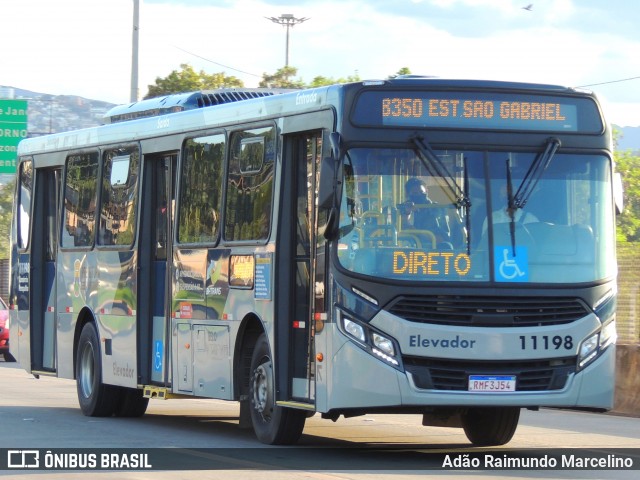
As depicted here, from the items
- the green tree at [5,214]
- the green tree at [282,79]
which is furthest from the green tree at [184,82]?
the green tree at [5,214]

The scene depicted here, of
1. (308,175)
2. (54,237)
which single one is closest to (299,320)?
(308,175)

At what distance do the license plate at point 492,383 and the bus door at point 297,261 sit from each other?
152cm

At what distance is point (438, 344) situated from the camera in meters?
12.5

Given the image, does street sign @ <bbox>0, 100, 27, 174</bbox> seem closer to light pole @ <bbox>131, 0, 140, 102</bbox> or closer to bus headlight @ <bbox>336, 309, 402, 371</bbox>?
light pole @ <bbox>131, 0, 140, 102</bbox>

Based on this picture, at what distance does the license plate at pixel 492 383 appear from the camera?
1259 centimetres

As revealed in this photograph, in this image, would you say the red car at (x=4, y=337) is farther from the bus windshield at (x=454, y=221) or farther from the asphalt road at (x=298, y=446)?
the bus windshield at (x=454, y=221)

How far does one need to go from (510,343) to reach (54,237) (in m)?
8.70

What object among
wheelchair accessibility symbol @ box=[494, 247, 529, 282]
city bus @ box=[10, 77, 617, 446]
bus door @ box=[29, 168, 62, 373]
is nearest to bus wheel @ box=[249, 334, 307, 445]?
city bus @ box=[10, 77, 617, 446]

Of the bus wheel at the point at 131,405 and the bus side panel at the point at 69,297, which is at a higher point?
the bus side panel at the point at 69,297

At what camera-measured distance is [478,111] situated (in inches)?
516

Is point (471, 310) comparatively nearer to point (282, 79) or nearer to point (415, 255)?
point (415, 255)

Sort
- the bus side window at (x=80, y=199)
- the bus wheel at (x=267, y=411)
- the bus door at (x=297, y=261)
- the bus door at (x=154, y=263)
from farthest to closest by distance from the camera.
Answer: the bus side window at (x=80, y=199)
the bus door at (x=154, y=263)
the bus wheel at (x=267, y=411)
the bus door at (x=297, y=261)

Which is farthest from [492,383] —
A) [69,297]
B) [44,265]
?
[44,265]

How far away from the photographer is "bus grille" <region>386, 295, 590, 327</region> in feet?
41.3
